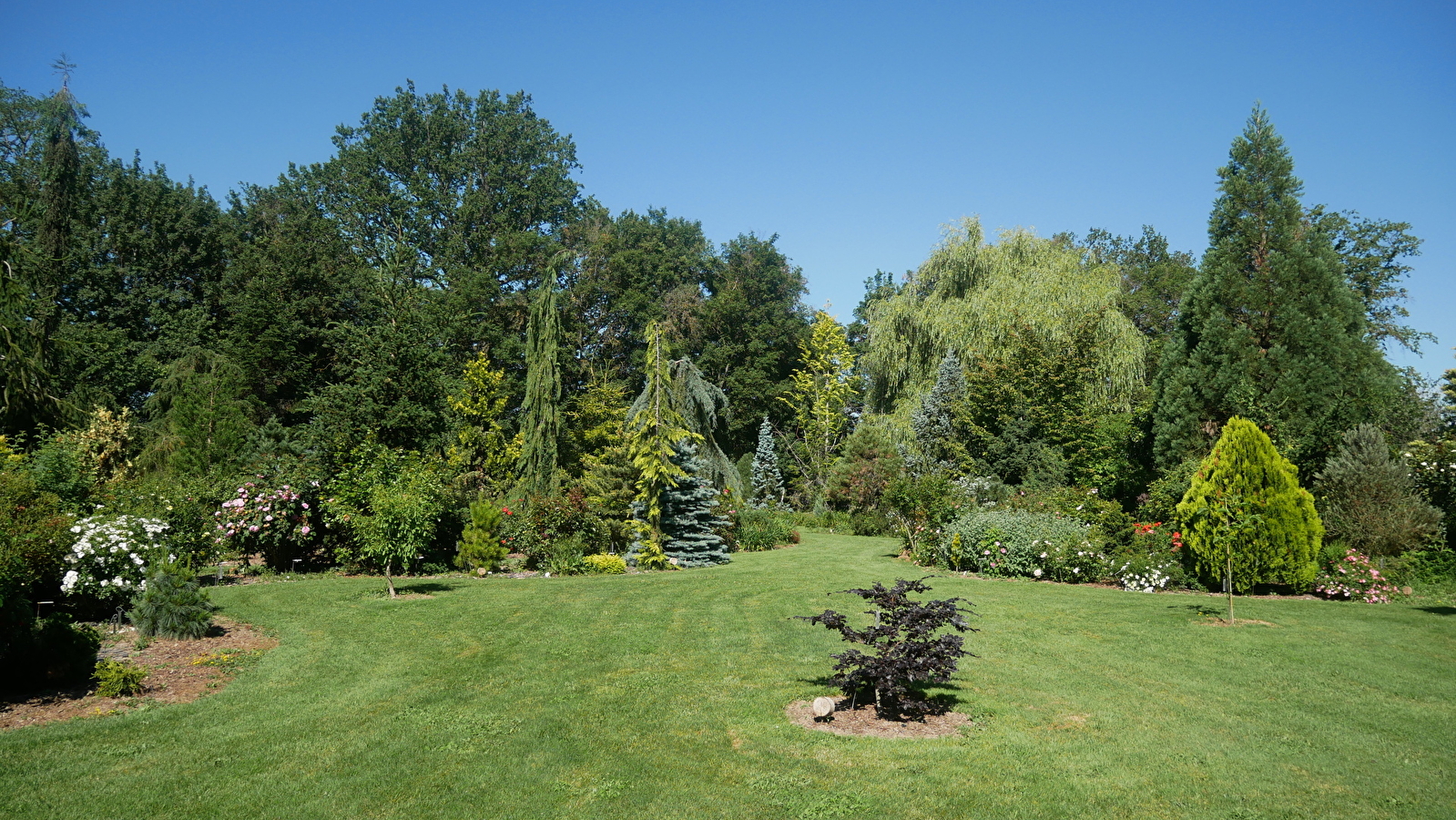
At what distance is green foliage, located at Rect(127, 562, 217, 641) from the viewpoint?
848 cm

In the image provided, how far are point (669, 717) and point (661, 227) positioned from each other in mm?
43917

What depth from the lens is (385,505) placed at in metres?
11.7

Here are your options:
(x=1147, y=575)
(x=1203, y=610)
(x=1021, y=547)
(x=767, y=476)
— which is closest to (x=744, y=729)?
(x=1203, y=610)

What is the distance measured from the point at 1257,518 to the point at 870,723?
784 centimetres

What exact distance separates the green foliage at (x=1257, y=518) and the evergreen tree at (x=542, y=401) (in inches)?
538

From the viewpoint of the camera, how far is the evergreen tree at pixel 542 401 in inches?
762

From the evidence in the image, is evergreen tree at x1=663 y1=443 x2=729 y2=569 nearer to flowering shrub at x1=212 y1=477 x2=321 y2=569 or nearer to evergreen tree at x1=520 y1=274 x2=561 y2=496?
evergreen tree at x1=520 y1=274 x2=561 y2=496

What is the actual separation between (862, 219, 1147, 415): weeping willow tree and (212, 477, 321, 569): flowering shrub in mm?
18145

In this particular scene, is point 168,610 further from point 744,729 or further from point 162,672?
point 744,729

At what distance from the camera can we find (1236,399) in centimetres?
1411

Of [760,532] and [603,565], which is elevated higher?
[760,532]

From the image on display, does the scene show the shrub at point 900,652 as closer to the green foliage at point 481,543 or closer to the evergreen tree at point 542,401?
the green foliage at point 481,543

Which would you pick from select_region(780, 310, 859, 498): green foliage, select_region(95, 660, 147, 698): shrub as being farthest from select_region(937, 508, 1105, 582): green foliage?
select_region(780, 310, 859, 498): green foliage

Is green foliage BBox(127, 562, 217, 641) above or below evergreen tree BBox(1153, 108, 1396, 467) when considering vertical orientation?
below
